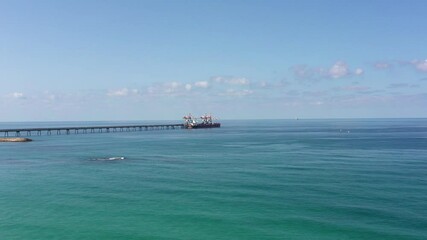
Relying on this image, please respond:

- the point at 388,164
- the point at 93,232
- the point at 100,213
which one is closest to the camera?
the point at 93,232

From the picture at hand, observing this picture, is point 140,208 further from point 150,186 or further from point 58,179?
point 58,179

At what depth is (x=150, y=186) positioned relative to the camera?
5069cm

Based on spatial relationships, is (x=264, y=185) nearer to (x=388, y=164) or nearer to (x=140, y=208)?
(x=140, y=208)

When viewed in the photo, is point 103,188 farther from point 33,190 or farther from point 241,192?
point 241,192

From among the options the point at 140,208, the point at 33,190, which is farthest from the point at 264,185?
the point at 33,190

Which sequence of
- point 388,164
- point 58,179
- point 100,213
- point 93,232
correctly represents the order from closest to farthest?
point 93,232, point 100,213, point 58,179, point 388,164

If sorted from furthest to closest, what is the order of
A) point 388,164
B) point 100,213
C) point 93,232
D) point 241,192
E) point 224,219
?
point 388,164 → point 241,192 → point 100,213 → point 224,219 → point 93,232

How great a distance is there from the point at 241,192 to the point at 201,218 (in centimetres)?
1153

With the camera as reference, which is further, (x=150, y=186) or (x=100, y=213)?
(x=150, y=186)

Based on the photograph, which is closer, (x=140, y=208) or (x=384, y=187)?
(x=140, y=208)

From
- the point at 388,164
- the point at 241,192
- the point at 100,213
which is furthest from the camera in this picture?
the point at 388,164

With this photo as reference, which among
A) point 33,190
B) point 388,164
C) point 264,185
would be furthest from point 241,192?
point 388,164

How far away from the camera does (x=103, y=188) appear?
49.7 metres

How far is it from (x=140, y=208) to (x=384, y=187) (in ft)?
98.1
